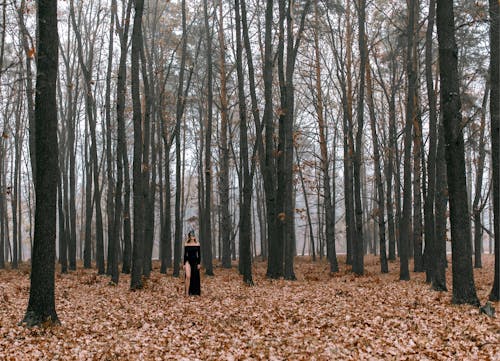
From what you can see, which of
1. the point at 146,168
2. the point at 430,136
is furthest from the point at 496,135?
the point at 146,168

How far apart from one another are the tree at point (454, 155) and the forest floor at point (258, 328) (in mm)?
659

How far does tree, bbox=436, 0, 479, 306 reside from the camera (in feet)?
29.7

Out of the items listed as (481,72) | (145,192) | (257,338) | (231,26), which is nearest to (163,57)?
(231,26)

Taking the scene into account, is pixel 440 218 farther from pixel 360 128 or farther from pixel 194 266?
pixel 194 266

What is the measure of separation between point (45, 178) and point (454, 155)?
7.39 meters

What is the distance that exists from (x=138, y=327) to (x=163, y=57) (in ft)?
55.2

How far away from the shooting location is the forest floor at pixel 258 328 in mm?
6090

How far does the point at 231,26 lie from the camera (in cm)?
2023

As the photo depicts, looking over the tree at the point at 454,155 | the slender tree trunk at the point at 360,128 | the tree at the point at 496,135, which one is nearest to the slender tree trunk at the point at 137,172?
the slender tree trunk at the point at 360,128

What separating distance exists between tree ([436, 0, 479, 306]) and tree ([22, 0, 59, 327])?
23.5ft

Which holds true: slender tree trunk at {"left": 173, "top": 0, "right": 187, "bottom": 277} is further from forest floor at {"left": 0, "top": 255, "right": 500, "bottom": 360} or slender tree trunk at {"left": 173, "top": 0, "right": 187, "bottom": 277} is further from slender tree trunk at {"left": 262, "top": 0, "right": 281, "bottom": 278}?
forest floor at {"left": 0, "top": 255, "right": 500, "bottom": 360}

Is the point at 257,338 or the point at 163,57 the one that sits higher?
the point at 163,57

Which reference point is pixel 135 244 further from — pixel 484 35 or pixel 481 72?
pixel 484 35

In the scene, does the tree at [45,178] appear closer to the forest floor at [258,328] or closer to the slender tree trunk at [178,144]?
the forest floor at [258,328]
